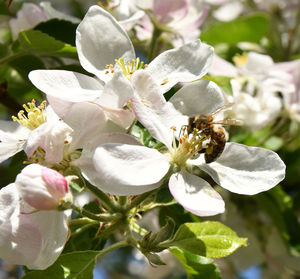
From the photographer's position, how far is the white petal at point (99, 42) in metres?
1.08

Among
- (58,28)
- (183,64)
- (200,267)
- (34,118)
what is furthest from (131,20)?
(200,267)

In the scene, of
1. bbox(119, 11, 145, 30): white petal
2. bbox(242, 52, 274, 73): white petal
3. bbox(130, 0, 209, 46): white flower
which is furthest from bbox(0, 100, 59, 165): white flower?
bbox(242, 52, 274, 73): white petal

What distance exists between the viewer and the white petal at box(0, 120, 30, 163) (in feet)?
3.40

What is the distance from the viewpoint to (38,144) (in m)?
0.91

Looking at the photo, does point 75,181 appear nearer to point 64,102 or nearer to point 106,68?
point 64,102

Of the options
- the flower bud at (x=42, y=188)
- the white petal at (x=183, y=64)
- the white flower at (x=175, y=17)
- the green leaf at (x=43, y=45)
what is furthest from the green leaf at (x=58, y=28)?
the flower bud at (x=42, y=188)

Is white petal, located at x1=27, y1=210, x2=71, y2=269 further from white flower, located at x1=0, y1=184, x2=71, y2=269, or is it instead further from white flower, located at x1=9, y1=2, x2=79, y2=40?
white flower, located at x1=9, y1=2, x2=79, y2=40

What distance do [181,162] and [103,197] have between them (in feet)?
0.53

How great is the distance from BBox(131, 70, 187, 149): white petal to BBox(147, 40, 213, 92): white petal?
0.06m

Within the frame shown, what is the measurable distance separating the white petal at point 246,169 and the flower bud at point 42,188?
1.01 ft

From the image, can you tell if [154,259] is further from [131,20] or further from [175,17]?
[175,17]

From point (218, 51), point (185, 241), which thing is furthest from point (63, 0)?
point (185, 241)

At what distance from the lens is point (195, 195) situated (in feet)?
3.18

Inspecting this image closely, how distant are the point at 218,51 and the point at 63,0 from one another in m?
1.28
